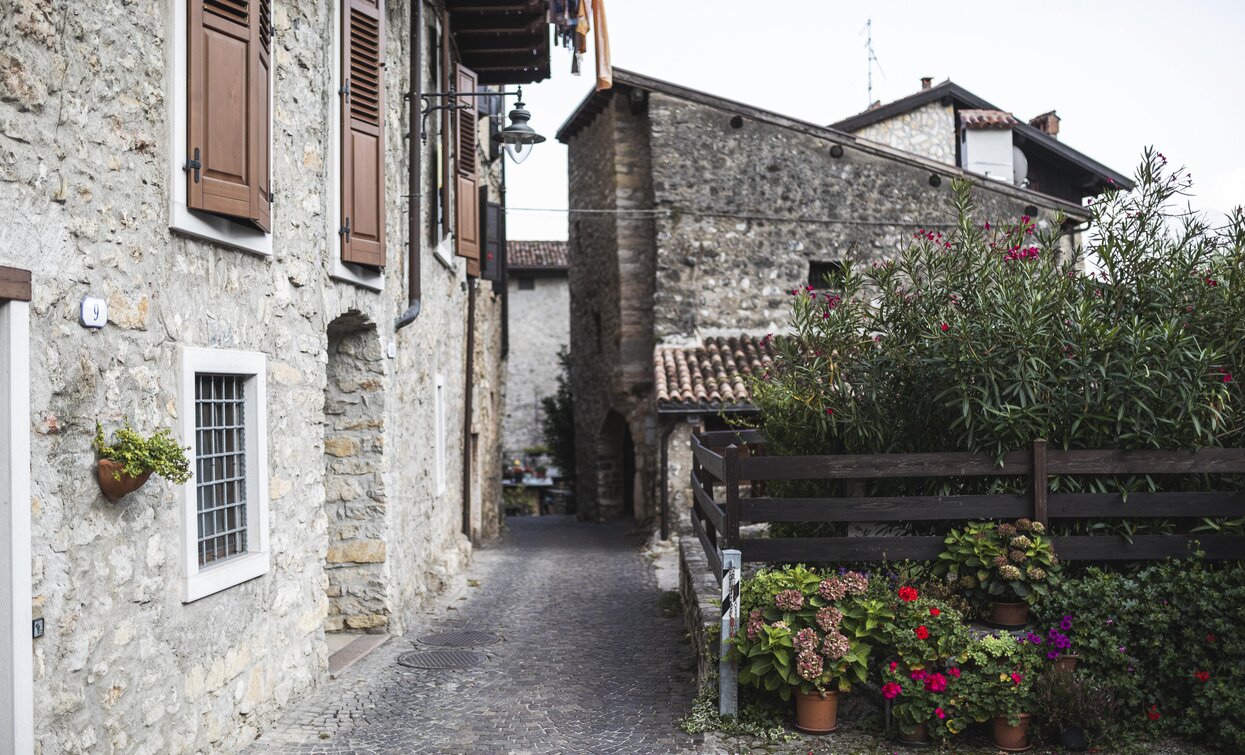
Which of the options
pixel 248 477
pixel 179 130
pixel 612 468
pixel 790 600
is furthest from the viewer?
pixel 612 468

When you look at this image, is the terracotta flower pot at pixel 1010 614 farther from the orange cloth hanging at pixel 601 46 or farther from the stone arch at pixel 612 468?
the stone arch at pixel 612 468

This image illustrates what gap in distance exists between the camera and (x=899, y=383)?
6.26 m

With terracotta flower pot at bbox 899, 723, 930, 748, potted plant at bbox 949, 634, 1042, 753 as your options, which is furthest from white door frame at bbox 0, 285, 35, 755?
potted plant at bbox 949, 634, 1042, 753

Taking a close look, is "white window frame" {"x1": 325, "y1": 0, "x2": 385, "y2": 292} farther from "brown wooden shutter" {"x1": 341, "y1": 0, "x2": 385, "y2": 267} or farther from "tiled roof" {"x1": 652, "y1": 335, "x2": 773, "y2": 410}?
"tiled roof" {"x1": 652, "y1": 335, "x2": 773, "y2": 410}

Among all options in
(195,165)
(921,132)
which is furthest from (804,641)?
(921,132)

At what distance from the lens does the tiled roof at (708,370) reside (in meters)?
13.4

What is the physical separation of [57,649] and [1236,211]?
6399 millimetres

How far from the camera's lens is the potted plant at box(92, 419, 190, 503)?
13.7 ft

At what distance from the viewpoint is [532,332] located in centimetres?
3061

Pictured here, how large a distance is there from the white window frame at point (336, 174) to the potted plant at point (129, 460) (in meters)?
2.64

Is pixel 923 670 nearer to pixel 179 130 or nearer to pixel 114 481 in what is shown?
pixel 114 481

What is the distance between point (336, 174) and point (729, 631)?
3.96 metres

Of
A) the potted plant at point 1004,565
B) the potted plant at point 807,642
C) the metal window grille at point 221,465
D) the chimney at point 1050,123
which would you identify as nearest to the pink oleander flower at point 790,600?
the potted plant at point 807,642

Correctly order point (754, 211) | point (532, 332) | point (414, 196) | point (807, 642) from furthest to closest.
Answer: point (532, 332) → point (754, 211) → point (414, 196) → point (807, 642)
